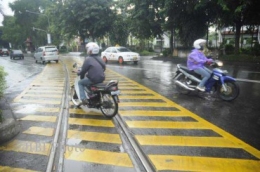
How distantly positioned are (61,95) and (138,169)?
6.64 metres

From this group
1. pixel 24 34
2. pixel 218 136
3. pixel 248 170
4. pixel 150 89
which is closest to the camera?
pixel 248 170

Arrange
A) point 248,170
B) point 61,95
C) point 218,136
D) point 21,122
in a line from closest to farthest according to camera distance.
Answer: point 248,170
point 218,136
point 21,122
point 61,95

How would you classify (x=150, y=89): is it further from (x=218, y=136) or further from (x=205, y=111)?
(x=218, y=136)

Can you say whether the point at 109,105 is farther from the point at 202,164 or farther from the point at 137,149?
the point at 202,164

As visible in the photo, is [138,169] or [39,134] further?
[39,134]

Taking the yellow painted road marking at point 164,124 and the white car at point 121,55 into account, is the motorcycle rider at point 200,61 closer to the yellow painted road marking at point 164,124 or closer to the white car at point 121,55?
the yellow painted road marking at point 164,124

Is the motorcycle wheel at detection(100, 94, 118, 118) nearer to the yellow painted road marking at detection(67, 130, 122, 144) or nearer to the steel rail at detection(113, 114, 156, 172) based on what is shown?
the steel rail at detection(113, 114, 156, 172)

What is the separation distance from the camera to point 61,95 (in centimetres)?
1003

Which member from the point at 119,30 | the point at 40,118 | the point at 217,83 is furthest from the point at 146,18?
the point at 40,118

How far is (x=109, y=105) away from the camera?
672 cm

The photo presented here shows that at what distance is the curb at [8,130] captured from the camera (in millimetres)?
5297

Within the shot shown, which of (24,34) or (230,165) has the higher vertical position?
(24,34)

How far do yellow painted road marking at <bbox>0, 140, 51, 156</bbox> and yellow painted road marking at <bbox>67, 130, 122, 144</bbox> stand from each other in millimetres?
631

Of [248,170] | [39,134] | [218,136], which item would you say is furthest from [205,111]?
[39,134]
